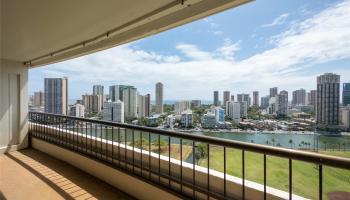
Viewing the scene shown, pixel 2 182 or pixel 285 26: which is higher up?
pixel 285 26

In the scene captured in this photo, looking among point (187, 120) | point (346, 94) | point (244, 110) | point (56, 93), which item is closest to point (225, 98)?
point (244, 110)

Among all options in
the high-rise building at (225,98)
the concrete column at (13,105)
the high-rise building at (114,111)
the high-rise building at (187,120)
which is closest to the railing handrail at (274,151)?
the high-rise building at (187,120)

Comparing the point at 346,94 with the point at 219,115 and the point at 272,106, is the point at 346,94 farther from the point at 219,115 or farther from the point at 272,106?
the point at 219,115

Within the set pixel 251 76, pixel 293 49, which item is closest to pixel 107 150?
pixel 293 49

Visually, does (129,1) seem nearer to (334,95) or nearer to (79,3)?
(79,3)

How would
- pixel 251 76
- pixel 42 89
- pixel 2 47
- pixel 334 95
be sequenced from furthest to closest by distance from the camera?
1. pixel 251 76
2. pixel 42 89
3. pixel 334 95
4. pixel 2 47

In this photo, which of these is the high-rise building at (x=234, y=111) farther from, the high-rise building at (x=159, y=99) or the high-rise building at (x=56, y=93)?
the high-rise building at (x=56, y=93)
